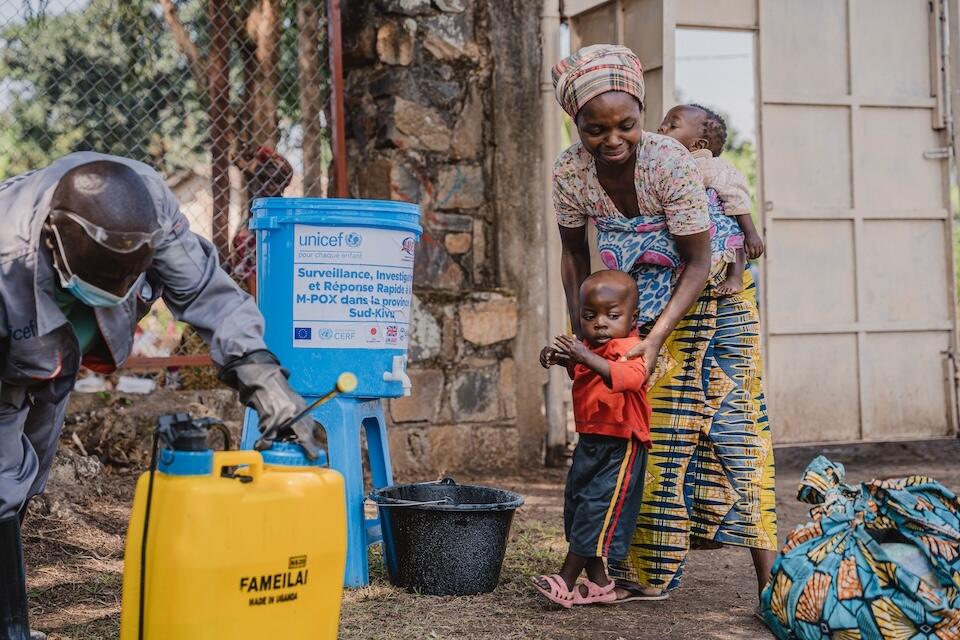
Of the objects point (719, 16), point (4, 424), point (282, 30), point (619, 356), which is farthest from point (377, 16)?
point (4, 424)

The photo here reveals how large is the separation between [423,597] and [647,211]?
4.40ft

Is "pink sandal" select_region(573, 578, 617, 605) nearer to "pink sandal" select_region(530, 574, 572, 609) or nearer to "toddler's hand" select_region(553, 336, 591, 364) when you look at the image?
"pink sandal" select_region(530, 574, 572, 609)

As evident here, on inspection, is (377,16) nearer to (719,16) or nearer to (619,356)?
(719,16)

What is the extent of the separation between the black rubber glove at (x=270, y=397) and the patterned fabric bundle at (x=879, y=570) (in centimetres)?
133

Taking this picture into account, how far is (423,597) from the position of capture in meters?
3.36

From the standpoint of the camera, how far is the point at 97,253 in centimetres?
218

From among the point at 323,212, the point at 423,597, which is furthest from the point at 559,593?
the point at 323,212

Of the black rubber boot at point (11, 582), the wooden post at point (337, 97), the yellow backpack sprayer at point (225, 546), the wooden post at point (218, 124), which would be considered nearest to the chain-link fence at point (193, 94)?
the wooden post at point (218, 124)

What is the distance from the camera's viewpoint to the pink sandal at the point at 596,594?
3254mm

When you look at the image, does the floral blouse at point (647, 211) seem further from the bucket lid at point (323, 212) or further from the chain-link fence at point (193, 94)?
the chain-link fence at point (193, 94)

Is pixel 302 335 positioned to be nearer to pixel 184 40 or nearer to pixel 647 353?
pixel 647 353

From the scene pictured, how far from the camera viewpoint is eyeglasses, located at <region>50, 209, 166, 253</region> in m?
2.17

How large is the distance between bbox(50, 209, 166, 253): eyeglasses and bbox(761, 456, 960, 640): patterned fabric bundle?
1818 millimetres

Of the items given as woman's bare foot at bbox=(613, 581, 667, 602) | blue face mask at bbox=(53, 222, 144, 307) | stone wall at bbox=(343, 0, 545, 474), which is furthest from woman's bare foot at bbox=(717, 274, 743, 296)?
stone wall at bbox=(343, 0, 545, 474)
